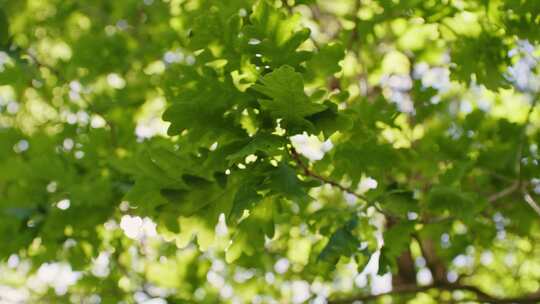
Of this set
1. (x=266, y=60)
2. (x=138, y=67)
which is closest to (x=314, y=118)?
(x=266, y=60)

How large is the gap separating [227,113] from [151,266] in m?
1.93

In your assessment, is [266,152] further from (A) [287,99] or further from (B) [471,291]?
(B) [471,291]

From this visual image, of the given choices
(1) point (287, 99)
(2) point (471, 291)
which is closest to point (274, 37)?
(1) point (287, 99)

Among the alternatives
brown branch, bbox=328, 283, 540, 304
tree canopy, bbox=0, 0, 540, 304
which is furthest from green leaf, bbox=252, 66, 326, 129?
brown branch, bbox=328, 283, 540, 304

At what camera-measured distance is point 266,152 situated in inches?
60.9

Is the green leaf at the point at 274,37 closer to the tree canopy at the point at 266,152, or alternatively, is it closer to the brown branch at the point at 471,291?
the tree canopy at the point at 266,152

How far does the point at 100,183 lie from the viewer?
247 centimetres

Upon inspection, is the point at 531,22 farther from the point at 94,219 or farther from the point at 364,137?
the point at 94,219

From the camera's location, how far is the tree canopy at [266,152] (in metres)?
1.66

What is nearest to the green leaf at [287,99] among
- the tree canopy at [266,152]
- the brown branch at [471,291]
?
the tree canopy at [266,152]

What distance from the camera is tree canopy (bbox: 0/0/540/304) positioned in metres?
1.66

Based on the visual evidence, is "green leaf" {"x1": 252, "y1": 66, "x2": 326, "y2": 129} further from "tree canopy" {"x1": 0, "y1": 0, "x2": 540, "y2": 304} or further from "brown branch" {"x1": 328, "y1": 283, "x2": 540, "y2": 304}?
"brown branch" {"x1": 328, "y1": 283, "x2": 540, "y2": 304}

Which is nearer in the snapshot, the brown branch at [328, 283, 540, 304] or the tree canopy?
the tree canopy

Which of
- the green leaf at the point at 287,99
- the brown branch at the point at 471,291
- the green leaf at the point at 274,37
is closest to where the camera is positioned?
the green leaf at the point at 287,99
